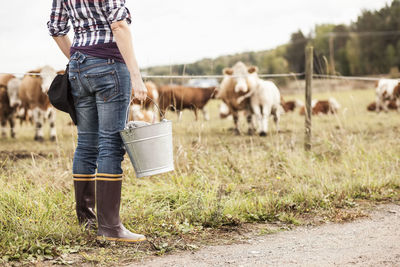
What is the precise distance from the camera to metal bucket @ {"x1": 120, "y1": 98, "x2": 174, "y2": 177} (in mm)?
2824

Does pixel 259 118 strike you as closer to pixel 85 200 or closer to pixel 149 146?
pixel 85 200

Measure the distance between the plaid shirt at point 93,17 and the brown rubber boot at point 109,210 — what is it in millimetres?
866

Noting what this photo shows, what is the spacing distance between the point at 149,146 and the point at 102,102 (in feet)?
1.32

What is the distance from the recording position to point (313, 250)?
9.73ft

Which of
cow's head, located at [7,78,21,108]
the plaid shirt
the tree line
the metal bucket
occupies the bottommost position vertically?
the metal bucket

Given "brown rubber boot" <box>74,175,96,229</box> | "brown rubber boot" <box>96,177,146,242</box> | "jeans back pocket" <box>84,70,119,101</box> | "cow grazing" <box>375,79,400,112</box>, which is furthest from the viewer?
"cow grazing" <box>375,79,400,112</box>

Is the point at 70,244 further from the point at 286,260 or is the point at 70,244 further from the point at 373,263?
the point at 373,263

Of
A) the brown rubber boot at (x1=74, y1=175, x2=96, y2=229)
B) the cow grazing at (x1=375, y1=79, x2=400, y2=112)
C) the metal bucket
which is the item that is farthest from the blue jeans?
the cow grazing at (x1=375, y1=79, x2=400, y2=112)

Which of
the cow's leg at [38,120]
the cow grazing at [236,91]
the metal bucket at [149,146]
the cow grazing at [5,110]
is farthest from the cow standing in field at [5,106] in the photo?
the metal bucket at [149,146]

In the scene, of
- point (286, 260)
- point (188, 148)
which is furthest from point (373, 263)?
point (188, 148)

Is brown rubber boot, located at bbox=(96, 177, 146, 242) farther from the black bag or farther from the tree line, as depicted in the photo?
the tree line

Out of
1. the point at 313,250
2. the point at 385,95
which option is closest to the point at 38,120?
the point at 313,250

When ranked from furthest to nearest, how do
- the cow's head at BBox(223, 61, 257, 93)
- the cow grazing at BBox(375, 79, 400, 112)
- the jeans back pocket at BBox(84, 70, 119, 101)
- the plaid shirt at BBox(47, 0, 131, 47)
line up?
the cow grazing at BBox(375, 79, 400, 112)
the cow's head at BBox(223, 61, 257, 93)
the jeans back pocket at BBox(84, 70, 119, 101)
the plaid shirt at BBox(47, 0, 131, 47)

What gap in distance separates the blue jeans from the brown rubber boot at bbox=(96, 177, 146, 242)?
0.17 feet
